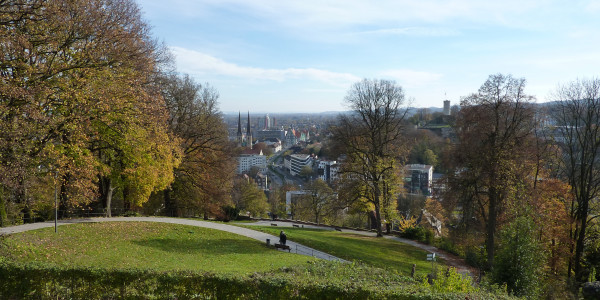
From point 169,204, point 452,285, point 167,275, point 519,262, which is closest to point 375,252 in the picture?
point 519,262

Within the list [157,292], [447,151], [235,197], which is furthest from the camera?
[235,197]

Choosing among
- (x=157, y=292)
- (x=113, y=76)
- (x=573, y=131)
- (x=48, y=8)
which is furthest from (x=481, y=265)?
(x=48, y=8)

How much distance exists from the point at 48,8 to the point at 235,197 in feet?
130

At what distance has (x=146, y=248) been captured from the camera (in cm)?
1638

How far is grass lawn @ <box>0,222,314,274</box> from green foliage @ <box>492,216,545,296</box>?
7378 mm

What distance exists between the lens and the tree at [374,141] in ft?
92.8

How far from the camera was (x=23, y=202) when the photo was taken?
60.0 feet

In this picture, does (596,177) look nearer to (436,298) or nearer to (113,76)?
(436,298)

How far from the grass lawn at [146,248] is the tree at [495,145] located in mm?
10339

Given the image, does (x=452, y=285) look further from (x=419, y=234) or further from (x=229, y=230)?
(x=419, y=234)

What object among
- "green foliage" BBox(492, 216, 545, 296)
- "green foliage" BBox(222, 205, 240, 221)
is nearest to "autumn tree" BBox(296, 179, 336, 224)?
"green foliage" BBox(222, 205, 240, 221)

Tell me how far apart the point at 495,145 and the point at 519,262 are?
8.67 meters

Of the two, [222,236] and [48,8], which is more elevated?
[48,8]

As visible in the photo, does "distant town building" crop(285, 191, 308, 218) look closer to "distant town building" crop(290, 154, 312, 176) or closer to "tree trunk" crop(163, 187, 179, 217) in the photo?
"tree trunk" crop(163, 187, 179, 217)
